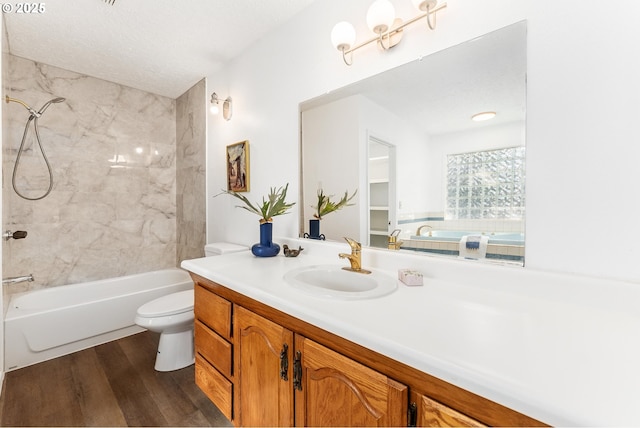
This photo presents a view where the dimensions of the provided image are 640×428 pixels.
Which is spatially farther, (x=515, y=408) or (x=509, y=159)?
(x=509, y=159)

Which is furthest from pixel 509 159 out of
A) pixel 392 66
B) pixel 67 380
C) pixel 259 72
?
pixel 67 380

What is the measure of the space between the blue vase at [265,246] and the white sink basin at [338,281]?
0.39m

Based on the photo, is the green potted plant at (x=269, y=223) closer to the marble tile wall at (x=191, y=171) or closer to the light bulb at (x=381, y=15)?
the light bulb at (x=381, y=15)

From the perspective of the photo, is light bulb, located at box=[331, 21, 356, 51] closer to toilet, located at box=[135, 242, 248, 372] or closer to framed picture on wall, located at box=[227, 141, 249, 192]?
framed picture on wall, located at box=[227, 141, 249, 192]

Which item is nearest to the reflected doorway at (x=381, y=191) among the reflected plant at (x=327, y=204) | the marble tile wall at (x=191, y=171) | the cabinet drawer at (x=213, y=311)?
the reflected plant at (x=327, y=204)

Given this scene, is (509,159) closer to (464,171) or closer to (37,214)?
(464,171)

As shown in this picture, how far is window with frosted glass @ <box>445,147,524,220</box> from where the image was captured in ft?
3.20

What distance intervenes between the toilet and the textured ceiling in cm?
159

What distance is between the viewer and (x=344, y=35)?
→ 4.40 ft

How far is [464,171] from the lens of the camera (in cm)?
110

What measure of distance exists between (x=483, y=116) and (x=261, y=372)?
51.5 inches

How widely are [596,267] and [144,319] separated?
7.34 ft

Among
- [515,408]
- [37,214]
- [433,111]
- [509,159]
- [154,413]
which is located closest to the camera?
[515,408]

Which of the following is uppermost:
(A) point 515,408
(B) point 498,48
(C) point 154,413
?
(B) point 498,48
